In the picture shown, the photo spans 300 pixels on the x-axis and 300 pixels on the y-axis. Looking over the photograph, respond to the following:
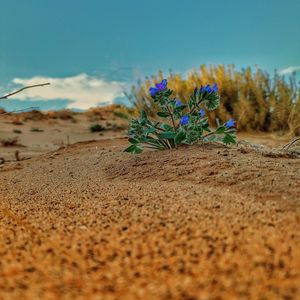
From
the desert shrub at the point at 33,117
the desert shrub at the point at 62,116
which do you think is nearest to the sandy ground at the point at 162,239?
the desert shrub at the point at 33,117

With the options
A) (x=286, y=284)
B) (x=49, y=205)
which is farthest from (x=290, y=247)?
(x=49, y=205)

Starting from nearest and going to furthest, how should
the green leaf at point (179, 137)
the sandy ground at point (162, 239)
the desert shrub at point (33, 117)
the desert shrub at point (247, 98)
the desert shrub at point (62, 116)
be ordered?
the sandy ground at point (162, 239), the green leaf at point (179, 137), the desert shrub at point (247, 98), the desert shrub at point (33, 117), the desert shrub at point (62, 116)

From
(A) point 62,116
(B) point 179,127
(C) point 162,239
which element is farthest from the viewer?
(A) point 62,116

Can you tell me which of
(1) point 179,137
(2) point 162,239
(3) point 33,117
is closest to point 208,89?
(1) point 179,137

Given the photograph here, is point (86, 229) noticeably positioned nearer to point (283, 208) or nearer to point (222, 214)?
point (222, 214)

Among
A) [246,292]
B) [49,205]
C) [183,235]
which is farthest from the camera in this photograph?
[49,205]

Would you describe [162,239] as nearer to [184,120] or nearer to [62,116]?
[184,120]

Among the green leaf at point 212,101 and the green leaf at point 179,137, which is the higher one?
the green leaf at point 212,101

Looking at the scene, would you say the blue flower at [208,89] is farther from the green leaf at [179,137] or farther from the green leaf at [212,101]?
the green leaf at [179,137]

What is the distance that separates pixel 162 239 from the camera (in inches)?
31.4

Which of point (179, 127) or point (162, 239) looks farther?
point (179, 127)

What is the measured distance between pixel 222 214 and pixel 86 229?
360 millimetres

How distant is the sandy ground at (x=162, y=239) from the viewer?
2.01ft

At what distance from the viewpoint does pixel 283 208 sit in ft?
3.29
